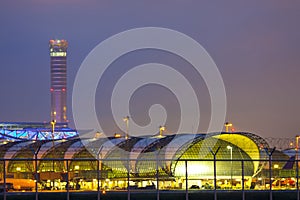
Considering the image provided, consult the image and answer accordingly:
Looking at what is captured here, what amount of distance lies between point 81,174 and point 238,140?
3201cm

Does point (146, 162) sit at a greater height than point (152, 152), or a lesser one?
lesser

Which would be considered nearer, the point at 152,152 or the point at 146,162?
the point at 146,162

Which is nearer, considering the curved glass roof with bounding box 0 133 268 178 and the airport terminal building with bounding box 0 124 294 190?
the airport terminal building with bounding box 0 124 294 190

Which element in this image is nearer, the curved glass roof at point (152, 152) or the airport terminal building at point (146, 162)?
the airport terminal building at point (146, 162)

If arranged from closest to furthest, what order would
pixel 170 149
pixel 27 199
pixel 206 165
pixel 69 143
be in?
1. pixel 27 199
2. pixel 206 165
3. pixel 170 149
4. pixel 69 143

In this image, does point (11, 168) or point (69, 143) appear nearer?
point (11, 168)

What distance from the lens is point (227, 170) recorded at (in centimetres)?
9138

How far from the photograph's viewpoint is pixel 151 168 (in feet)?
305

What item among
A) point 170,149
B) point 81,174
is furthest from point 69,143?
point 81,174

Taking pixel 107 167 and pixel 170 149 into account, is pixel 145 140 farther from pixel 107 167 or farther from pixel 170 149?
pixel 107 167

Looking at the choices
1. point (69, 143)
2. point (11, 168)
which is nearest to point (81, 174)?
point (11, 168)

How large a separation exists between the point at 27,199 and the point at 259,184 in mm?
29453

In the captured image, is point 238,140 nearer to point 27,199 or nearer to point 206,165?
point 206,165

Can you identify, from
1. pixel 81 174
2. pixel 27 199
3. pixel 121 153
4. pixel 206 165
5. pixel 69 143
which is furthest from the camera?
pixel 69 143
